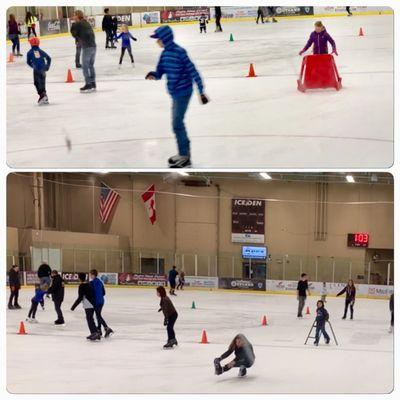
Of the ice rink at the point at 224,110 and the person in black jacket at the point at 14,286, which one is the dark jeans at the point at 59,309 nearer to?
the person in black jacket at the point at 14,286

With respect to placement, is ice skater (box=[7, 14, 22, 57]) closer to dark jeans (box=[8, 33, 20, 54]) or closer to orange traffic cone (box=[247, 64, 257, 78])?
dark jeans (box=[8, 33, 20, 54])

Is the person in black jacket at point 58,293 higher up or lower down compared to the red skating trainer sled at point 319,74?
lower down

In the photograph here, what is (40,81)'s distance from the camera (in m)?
9.99

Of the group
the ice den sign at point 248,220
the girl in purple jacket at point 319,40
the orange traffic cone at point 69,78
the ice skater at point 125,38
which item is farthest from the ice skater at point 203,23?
the ice den sign at point 248,220

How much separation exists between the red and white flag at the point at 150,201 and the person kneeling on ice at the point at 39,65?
1.33 m

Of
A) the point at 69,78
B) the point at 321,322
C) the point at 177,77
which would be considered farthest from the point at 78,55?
the point at 321,322

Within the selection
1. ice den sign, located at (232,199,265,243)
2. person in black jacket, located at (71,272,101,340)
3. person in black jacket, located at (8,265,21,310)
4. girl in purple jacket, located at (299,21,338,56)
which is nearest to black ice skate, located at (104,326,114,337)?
person in black jacket, located at (71,272,101,340)

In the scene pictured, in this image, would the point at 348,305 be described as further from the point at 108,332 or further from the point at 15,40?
the point at 15,40

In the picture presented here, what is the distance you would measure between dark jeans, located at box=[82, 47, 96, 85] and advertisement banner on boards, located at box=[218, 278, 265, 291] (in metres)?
3.35

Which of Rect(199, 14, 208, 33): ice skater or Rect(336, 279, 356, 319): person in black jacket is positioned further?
Rect(336, 279, 356, 319): person in black jacket

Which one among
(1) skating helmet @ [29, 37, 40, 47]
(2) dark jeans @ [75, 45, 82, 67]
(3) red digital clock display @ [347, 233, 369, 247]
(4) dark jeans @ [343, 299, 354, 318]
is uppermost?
(1) skating helmet @ [29, 37, 40, 47]

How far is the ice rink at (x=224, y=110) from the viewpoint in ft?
30.5

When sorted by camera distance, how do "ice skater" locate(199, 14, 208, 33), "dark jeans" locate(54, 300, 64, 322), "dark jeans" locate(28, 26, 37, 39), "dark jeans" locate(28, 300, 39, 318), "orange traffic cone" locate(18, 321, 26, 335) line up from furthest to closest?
1. "dark jeans" locate(28, 300, 39, 318)
2. "dark jeans" locate(54, 300, 64, 322)
3. "orange traffic cone" locate(18, 321, 26, 335)
4. "dark jeans" locate(28, 26, 37, 39)
5. "ice skater" locate(199, 14, 208, 33)

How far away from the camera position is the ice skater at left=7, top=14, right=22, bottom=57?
31.9ft
